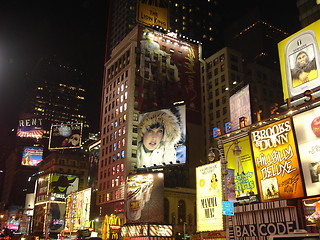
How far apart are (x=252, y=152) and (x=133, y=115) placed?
5053 centimetres

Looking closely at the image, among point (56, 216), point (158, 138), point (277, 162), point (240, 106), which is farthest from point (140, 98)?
point (277, 162)

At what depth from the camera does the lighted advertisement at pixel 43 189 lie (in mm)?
98425

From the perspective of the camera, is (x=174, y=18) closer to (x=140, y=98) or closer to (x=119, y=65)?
(x=119, y=65)

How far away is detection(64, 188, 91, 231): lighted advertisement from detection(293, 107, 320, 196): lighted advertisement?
53.2 m

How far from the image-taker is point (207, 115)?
86938mm

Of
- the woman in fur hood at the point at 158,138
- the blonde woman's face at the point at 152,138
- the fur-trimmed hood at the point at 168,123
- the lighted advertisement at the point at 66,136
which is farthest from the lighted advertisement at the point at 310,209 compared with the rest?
the lighted advertisement at the point at 66,136

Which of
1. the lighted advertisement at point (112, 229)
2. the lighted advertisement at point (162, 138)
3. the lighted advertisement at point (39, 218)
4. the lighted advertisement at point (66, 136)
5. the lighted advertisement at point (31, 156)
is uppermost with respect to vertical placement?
the lighted advertisement at point (31, 156)

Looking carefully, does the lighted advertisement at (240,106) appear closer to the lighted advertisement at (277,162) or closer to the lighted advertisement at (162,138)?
the lighted advertisement at (277,162)

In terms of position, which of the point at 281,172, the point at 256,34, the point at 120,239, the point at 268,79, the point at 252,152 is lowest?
the point at 120,239

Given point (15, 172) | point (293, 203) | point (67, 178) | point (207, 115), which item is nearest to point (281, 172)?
point (293, 203)

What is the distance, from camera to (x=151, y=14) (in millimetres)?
83375

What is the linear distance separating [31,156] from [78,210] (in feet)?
262

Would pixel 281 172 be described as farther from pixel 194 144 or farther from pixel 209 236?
pixel 194 144

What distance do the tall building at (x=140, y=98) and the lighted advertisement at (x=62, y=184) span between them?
17.4 metres
